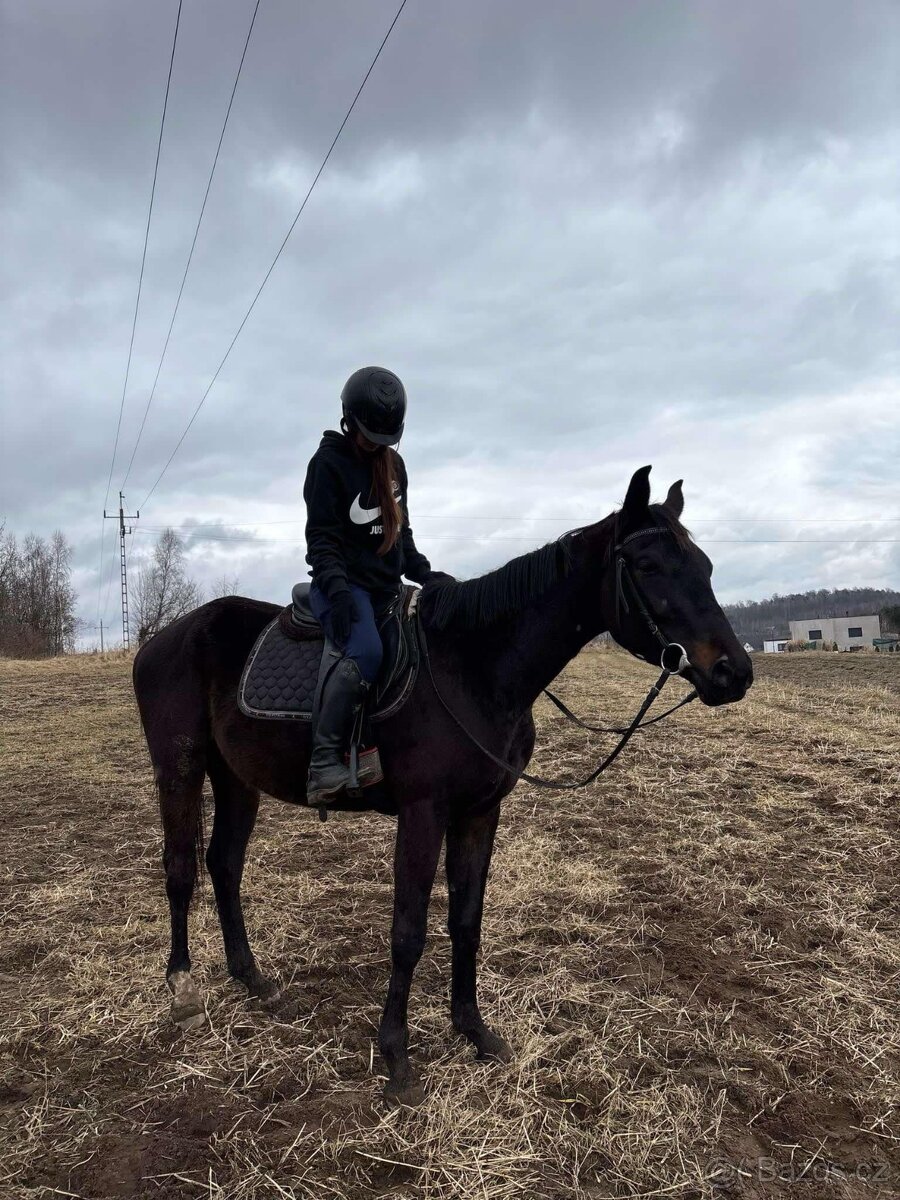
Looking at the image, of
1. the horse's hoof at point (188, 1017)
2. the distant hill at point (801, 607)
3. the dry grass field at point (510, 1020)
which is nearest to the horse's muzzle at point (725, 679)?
the dry grass field at point (510, 1020)

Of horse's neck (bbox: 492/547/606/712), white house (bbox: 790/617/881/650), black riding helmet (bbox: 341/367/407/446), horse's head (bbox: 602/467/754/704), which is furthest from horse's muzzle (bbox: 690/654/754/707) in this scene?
white house (bbox: 790/617/881/650)

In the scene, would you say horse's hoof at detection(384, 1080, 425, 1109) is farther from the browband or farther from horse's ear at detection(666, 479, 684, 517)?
horse's ear at detection(666, 479, 684, 517)

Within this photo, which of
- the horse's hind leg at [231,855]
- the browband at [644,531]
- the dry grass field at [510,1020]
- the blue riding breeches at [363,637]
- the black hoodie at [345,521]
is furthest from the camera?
the horse's hind leg at [231,855]

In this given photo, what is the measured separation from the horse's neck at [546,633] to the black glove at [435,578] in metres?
0.55

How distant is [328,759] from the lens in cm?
333

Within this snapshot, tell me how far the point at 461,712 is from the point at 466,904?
977mm

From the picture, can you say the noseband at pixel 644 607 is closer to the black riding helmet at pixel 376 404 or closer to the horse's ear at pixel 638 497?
the horse's ear at pixel 638 497

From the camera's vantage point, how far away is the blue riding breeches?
3.32 metres

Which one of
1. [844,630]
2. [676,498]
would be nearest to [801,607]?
[844,630]

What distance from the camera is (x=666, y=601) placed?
3.12 m

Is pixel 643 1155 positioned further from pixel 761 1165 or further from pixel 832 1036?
pixel 832 1036

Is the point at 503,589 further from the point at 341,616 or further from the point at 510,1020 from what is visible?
the point at 510,1020

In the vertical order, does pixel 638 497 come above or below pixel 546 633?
above

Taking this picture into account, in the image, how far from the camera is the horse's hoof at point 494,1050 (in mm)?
3314
